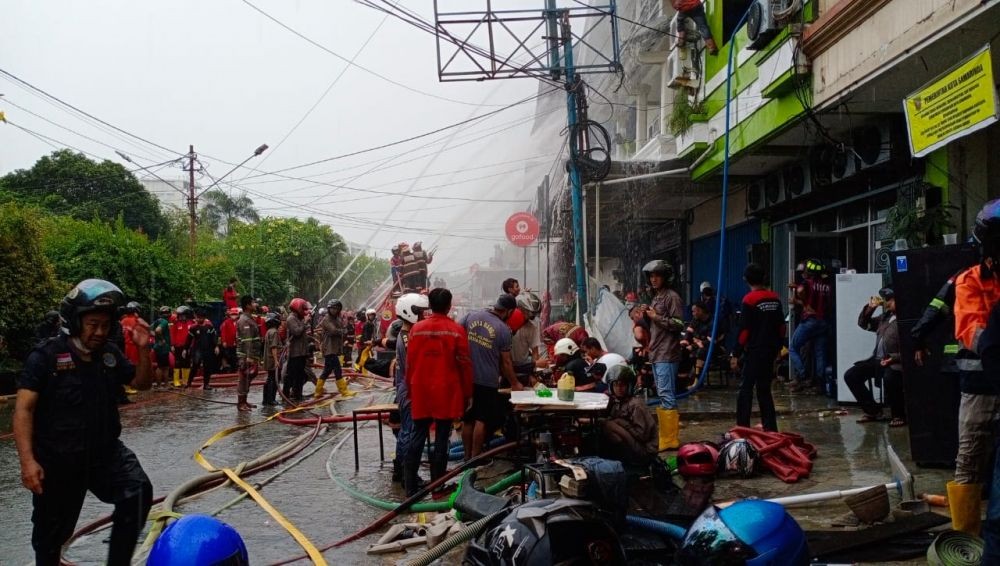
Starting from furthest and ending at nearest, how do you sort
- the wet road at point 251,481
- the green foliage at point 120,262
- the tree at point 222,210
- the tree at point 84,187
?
the tree at point 222,210 → the tree at point 84,187 → the green foliage at point 120,262 → the wet road at point 251,481

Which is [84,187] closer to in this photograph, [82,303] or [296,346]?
[296,346]

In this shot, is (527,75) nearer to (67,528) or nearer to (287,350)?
(287,350)

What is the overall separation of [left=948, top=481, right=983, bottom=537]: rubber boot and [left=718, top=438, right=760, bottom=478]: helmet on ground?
196 cm

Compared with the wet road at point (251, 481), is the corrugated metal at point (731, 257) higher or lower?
higher

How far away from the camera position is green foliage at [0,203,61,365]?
1639 centimetres

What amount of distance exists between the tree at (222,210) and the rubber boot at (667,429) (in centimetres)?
5786

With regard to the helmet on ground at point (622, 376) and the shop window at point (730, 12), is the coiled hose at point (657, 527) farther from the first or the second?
the shop window at point (730, 12)

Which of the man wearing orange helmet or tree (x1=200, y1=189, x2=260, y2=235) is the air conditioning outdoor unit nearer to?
the man wearing orange helmet

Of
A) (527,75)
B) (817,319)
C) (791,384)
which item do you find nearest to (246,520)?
(817,319)

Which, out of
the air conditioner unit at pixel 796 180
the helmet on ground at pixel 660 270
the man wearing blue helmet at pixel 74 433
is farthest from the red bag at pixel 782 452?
the air conditioner unit at pixel 796 180

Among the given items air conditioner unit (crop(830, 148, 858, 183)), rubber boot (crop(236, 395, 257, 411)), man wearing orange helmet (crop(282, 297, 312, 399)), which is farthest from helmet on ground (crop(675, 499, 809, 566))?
rubber boot (crop(236, 395, 257, 411))

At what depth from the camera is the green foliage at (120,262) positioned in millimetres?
20391

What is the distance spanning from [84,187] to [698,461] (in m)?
47.2

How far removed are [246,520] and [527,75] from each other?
37.1ft
